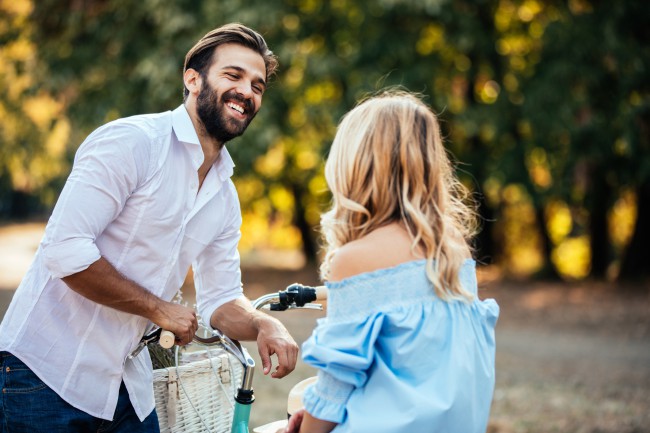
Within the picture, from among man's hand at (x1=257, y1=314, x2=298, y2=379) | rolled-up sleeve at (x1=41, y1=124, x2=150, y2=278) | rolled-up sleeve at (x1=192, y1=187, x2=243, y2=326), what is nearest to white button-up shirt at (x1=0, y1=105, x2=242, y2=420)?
rolled-up sleeve at (x1=41, y1=124, x2=150, y2=278)

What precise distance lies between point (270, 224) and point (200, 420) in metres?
19.0

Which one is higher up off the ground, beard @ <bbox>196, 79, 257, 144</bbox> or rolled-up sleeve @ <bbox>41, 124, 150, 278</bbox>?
beard @ <bbox>196, 79, 257, 144</bbox>

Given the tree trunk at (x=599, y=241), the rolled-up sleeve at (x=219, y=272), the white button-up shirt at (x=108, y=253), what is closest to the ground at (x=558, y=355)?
the tree trunk at (x=599, y=241)

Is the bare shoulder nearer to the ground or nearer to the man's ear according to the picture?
the man's ear

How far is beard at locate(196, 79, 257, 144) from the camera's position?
272 cm

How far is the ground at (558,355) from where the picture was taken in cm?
685

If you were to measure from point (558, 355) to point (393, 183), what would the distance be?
8.65 m

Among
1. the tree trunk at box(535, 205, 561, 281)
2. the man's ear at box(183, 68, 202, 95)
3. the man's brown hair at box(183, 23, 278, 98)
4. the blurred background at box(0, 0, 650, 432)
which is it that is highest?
the man's brown hair at box(183, 23, 278, 98)

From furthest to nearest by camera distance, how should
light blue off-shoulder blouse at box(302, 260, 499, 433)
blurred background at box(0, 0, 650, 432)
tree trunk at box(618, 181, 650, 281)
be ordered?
tree trunk at box(618, 181, 650, 281), blurred background at box(0, 0, 650, 432), light blue off-shoulder blouse at box(302, 260, 499, 433)

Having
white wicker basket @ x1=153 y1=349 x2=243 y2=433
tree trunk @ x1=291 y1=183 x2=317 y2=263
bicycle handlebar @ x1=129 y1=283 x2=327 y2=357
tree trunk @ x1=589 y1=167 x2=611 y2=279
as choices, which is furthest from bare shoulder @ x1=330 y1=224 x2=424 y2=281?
tree trunk @ x1=291 y1=183 x2=317 y2=263

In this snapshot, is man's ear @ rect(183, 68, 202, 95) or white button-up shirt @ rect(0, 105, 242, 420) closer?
white button-up shirt @ rect(0, 105, 242, 420)

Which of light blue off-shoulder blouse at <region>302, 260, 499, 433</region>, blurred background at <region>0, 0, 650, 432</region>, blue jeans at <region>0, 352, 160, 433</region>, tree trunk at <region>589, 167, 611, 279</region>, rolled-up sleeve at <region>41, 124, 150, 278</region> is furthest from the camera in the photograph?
tree trunk at <region>589, 167, 611, 279</region>

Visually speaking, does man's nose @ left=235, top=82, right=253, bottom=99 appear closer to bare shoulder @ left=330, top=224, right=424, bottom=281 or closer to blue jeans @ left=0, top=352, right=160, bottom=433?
bare shoulder @ left=330, top=224, right=424, bottom=281

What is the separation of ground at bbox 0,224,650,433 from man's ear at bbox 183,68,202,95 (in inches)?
92.4
